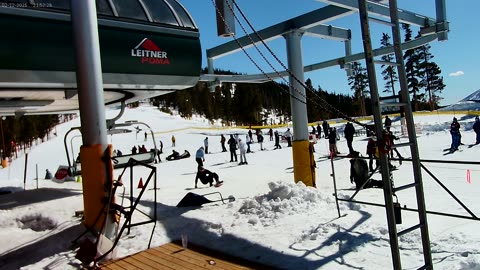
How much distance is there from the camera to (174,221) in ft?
25.8

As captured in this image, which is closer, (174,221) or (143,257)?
(143,257)

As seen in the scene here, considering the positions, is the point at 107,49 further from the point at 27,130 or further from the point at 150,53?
the point at 27,130

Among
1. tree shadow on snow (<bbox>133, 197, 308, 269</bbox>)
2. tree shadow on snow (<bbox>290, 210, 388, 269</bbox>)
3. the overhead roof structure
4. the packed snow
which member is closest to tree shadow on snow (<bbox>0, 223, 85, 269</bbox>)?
the packed snow

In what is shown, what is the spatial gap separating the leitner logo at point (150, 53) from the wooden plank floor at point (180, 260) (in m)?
3.75

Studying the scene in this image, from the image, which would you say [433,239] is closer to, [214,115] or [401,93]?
[401,93]

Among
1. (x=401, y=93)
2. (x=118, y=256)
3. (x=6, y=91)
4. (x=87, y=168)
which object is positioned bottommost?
(x=118, y=256)

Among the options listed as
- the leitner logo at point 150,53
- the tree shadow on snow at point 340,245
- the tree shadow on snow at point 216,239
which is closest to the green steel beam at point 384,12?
the leitner logo at point 150,53

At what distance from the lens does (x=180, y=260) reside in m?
5.81

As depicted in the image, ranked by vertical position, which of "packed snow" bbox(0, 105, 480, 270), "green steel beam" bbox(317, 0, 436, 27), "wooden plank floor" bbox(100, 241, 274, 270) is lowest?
"wooden plank floor" bbox(100, 241, 274, 270)

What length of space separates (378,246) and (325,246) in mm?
719

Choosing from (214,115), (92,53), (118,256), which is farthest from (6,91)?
(214,115)

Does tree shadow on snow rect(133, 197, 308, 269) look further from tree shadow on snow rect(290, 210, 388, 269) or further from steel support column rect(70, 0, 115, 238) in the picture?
steel support column rect(70, 0, 115, 238)

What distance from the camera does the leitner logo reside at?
7867 mm

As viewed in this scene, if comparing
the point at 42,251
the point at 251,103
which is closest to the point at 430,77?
the point at 251,103
